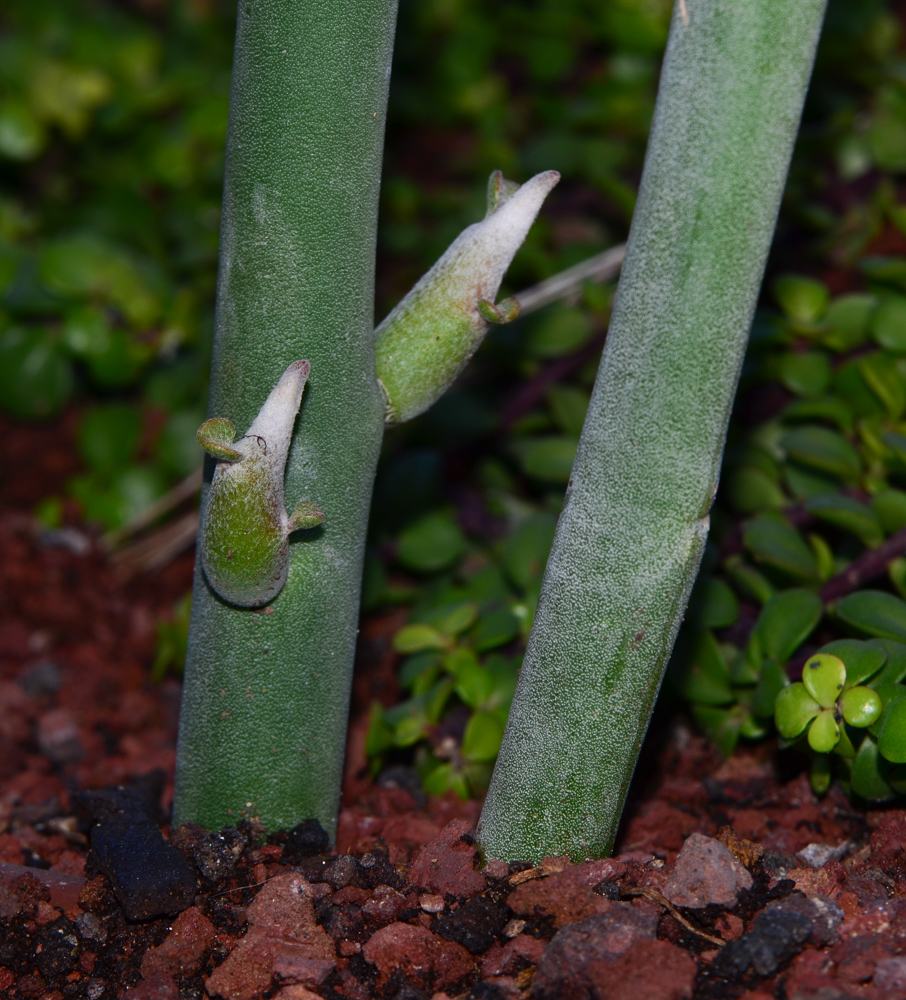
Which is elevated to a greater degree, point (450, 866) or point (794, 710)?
point (794, 710)

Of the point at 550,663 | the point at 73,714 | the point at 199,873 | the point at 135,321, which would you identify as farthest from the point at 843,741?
the point at 135,321

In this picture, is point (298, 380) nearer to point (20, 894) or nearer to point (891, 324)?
point (20, 894)

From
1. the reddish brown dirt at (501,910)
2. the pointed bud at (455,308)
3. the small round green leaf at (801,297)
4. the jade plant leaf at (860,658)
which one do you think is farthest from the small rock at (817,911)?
the small round green leaf at (801,297)

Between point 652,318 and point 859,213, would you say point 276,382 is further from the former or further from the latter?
point 859,213

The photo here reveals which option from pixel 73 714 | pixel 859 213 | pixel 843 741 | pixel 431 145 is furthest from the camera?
pixel 431 145

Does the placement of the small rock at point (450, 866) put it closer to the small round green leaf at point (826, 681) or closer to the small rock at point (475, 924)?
the small rock at point (475, 924)

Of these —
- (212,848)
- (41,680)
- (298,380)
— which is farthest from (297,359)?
(41,680)
